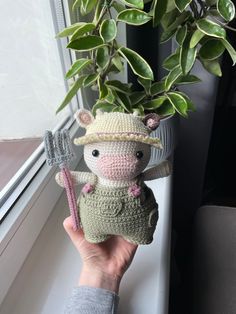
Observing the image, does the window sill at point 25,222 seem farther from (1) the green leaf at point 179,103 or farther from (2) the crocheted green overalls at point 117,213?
(1) the green leaf at point 179,103

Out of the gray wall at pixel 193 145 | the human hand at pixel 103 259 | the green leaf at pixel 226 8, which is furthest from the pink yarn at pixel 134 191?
the gray wall at pixel 193 145

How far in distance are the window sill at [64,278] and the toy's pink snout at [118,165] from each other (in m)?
0.21

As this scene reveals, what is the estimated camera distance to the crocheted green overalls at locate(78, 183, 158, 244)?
0.35 meters

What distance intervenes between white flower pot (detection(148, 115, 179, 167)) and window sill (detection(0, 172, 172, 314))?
16 centimetres

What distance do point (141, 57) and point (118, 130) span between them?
0.23m

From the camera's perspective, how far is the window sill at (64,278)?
1.38 ft

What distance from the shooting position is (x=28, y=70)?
0.62 metres

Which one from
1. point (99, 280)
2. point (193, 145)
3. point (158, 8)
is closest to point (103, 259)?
point (99, 280)

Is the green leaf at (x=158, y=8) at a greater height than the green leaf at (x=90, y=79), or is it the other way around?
the green leaf at (x=158, y=8)

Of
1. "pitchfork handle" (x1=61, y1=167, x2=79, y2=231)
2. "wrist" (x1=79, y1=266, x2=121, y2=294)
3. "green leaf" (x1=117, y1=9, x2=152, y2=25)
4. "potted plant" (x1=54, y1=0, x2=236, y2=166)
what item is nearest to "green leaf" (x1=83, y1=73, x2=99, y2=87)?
"potted plant" (x1=54, y1=0, x2=236, y2=166)

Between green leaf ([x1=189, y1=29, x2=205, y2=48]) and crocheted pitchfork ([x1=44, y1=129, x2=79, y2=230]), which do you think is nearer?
crocheted pitchfork ([x1=44, y1=129, x2=79, y2=230])

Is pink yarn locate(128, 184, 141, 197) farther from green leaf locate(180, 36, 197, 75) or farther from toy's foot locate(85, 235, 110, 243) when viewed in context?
green leaf locate(180, 36, 197, 75)

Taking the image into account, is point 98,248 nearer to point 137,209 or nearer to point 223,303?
point 137,209

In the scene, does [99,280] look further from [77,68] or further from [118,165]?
[77,68]
